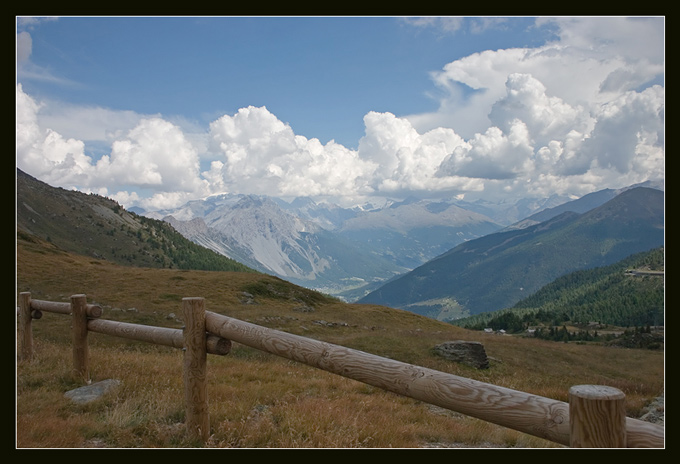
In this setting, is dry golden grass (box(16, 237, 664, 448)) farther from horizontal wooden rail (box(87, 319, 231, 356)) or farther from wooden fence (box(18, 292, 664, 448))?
horizontal wooden rail (box(87, 319, 231, 356))

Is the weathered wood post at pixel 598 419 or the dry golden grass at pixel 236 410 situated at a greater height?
the weathered wood post at pixel 598 419

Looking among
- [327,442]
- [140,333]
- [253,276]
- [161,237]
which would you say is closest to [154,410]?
[140,333]

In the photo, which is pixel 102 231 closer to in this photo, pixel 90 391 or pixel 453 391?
pixel 90 391

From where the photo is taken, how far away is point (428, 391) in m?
3.76

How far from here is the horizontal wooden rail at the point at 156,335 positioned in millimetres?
5840

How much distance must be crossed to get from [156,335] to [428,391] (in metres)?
5.06

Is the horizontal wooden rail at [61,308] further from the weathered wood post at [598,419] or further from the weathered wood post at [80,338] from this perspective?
the weathered wood post at [598,419]

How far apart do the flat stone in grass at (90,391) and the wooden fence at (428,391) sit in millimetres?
1185

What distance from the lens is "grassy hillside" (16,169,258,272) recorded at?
13125 cm

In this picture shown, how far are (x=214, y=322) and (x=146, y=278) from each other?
143ft

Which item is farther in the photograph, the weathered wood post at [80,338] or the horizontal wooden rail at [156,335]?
the weathered wood post at [80,338]

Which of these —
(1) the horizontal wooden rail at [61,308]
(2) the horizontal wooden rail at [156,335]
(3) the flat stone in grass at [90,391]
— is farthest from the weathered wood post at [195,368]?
(1) the horizontal wooden rail at [61,308]
